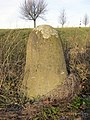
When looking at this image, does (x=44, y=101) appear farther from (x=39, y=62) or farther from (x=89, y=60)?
(x=89, y=60)

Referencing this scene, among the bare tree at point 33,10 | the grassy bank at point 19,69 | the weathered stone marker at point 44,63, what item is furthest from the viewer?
the bare tree at point 33,10

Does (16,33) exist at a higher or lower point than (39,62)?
higher

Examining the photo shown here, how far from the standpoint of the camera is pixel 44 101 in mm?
5699

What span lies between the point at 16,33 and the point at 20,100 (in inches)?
80.2

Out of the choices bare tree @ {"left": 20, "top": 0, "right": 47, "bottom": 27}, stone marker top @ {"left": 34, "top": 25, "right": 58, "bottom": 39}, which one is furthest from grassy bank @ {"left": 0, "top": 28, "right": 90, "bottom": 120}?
bare tree @ {"left": 20, "top": 0, "right": 47, "bottom": 27}

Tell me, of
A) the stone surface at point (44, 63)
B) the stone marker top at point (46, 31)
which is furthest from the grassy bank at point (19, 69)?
A: the stone marker top at point (46, 31)

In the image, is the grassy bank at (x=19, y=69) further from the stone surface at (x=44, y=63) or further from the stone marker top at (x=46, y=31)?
the stone marker top at (x=46, y=31)

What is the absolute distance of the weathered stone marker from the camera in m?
6.41

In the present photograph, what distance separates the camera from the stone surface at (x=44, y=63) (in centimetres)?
641

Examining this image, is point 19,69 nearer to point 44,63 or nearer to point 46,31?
point 44,63

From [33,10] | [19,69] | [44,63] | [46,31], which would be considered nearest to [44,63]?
[44,63]

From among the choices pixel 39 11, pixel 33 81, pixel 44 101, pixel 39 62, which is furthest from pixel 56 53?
pixel 39 11

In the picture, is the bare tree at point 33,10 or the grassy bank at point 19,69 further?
the bare tree at point 33,10

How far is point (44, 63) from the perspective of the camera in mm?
6422
